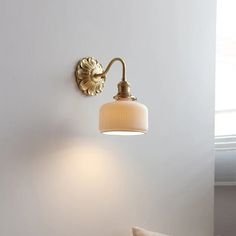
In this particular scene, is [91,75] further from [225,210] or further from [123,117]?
[225,210]

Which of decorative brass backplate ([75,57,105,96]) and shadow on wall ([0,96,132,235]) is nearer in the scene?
shadow on wall ([0,96,132,235])

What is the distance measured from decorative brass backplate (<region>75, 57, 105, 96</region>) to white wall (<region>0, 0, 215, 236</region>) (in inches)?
1.0

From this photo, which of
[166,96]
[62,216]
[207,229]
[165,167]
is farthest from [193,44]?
[62,216]

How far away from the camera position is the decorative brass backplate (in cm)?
148

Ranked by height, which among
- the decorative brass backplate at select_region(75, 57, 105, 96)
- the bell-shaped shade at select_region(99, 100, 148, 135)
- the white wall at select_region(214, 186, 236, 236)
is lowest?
the white wall at select_region(214, 186, 236, 236)

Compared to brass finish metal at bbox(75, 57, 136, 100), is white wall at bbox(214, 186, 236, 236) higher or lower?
lower

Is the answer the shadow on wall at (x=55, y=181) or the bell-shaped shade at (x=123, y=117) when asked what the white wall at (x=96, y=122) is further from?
the bell-shaped shade at (x=123, y=117)

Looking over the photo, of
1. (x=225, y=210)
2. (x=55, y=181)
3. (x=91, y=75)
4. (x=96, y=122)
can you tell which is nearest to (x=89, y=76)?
(x=91, y=75)

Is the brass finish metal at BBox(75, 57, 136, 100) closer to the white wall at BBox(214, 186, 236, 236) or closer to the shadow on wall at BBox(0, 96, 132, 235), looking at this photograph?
the shadow on wall at BBox(0, 96, 132, 235)

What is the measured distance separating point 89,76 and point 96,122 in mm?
170

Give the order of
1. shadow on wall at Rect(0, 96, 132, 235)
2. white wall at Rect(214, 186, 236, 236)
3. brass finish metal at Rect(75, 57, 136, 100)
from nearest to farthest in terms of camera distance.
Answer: shadow on wall at Rect(0, 96, 132, 235) → brass finish metal at Rect(75, 57, 136, 100) → white wall at Rect(214, 186, 236, 236)

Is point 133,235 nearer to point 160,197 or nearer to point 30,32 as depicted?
point 160,197

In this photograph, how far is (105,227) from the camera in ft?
5.12

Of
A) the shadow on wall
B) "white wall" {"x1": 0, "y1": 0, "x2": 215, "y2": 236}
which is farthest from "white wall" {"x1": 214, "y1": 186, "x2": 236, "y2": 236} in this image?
the shadow on wall
